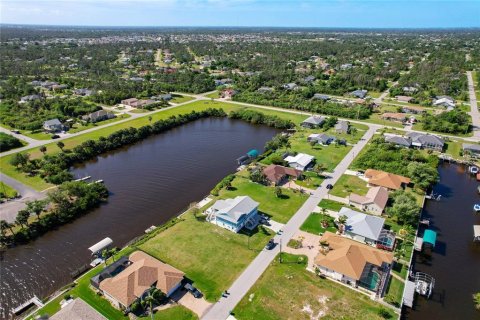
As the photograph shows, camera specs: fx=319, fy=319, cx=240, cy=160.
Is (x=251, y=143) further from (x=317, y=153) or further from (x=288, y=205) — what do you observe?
(x=288, y=205)

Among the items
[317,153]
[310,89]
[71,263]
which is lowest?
[71,263]

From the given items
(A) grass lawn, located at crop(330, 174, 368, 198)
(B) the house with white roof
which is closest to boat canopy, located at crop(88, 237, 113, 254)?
(A) grass lawn, located at crop(330, 174, 368, 198)

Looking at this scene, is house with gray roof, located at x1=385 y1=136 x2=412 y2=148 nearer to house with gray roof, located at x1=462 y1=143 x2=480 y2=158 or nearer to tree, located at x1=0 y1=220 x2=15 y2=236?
house with gray roof, located at x1=462 y1=143 x2=480 y2=158

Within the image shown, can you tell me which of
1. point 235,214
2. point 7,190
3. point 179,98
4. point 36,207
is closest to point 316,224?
point 235,214

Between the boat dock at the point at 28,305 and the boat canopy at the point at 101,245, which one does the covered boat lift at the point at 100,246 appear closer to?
the boat canopy at the point at 101,245

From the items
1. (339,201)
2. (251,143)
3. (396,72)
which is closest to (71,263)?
(339,201)

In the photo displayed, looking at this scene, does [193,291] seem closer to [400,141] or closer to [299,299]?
[299,299]
